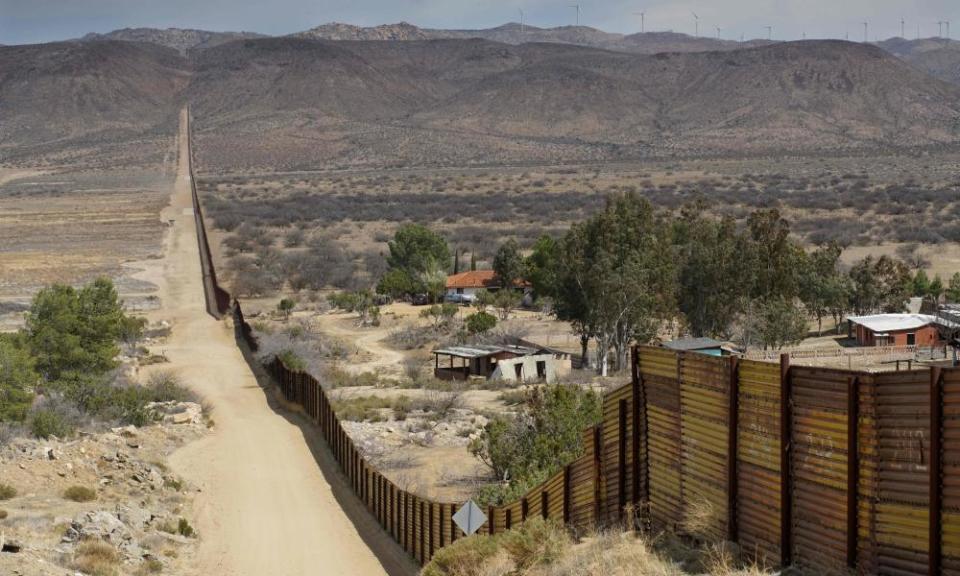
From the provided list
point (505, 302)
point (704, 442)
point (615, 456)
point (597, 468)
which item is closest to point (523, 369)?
point (505, 302)

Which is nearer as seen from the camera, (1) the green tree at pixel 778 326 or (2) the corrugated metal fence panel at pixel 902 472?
(2) the corrugated metal fence panel at pixel 902 472

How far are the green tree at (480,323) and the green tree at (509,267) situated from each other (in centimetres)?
1230

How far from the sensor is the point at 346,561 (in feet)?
67.6

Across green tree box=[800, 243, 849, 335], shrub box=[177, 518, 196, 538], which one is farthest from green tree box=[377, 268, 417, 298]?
shrub box=[177, 518, 196, 538]

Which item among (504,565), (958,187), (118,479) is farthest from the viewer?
(958,187)

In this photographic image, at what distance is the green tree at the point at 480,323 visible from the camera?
159 ft

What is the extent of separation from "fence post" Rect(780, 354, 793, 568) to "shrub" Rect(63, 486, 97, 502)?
583 inches

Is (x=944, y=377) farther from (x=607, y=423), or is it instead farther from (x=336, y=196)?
(x=336, y=196)

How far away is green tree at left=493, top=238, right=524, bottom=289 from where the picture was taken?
61.4m

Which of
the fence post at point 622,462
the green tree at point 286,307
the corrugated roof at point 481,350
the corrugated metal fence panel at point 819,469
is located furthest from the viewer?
the green tree at point 286,307

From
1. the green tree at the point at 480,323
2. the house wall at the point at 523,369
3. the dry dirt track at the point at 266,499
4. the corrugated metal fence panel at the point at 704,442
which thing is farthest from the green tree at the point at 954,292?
the corrugated metal fence panel at the point at 704,442

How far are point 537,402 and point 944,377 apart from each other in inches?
632

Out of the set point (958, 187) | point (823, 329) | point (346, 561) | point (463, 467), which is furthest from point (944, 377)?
point (958, 187)

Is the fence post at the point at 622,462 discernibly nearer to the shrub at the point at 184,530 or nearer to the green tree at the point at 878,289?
the shrub at the point at 184,530
